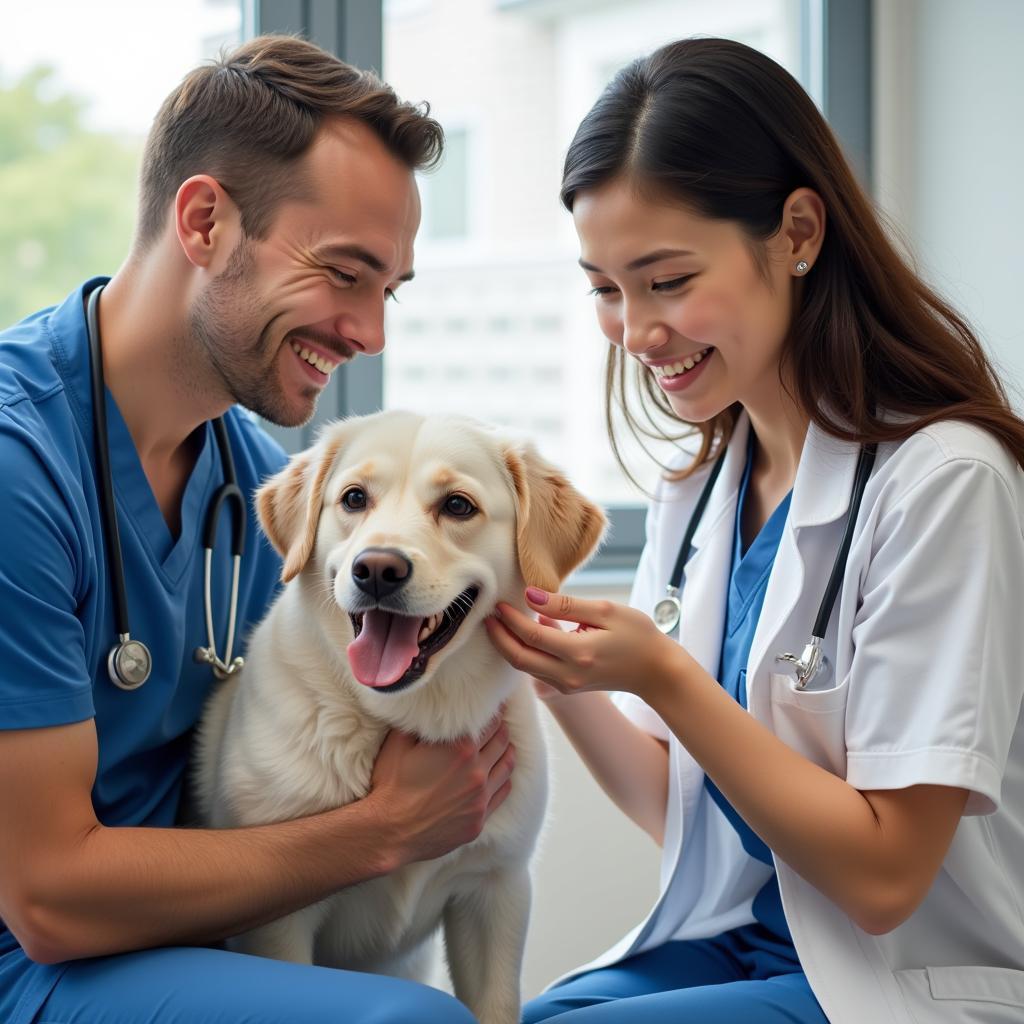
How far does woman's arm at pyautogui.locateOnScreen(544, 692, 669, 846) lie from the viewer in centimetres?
178

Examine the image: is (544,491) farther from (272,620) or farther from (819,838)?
(819,838)

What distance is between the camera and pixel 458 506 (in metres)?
1.50

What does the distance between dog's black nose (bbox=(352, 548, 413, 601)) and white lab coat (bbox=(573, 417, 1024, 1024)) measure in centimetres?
53

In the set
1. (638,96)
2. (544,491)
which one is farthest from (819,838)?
(638,96)

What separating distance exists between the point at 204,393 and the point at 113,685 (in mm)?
441

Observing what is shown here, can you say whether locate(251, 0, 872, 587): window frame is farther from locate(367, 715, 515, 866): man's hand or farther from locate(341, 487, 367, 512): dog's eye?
locate(367, 715, 515, 866): man's hand

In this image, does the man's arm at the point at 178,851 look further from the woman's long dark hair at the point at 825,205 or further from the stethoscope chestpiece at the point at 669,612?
the woman's long dark hair at the point at 825,205

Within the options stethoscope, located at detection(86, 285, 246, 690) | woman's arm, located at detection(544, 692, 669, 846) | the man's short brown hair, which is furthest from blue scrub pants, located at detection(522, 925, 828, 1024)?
the man's short brown hair

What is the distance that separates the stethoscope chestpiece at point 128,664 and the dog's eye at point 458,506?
455 mm

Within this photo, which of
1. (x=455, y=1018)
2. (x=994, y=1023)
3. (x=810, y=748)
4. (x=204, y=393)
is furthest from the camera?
(x=204, y=393)

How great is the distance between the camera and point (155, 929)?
1.34m

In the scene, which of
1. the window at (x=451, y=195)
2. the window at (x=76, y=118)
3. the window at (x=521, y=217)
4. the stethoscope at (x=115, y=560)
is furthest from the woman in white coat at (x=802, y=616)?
the window at (x=451, y=195)

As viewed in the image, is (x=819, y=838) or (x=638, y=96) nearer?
(x=819, y=838)

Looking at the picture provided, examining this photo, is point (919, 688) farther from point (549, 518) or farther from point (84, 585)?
point (84, 585)
